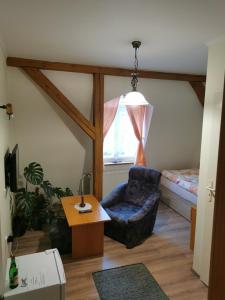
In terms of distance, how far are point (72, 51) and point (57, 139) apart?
1.60 metres

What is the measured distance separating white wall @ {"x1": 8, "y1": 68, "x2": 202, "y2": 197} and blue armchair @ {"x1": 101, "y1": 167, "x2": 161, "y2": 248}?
75cm

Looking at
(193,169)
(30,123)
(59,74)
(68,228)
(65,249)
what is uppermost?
(59,74)

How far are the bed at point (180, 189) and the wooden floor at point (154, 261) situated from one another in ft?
1.38

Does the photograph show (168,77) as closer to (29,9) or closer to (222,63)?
(222,63)

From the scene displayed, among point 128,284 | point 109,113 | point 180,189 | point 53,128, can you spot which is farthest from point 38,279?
point 109,113

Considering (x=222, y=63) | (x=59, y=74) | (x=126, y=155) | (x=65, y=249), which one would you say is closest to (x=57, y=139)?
(x=59, y=74)

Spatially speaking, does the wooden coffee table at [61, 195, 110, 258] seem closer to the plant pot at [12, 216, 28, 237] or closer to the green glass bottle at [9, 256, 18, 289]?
the plant pot at [12, 216, 28, 237]

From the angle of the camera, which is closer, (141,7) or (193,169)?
(141,7)

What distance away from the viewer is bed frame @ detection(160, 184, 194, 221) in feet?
13.8

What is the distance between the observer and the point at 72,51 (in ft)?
9.86

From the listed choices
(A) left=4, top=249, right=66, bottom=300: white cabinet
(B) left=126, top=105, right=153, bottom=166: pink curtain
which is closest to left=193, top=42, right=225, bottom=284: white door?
(A) left=4, top=249, right=66, bottom=300: white cabinet

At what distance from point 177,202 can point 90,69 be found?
2.87m

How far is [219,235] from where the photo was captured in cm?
83

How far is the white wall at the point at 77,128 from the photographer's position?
3.88m
